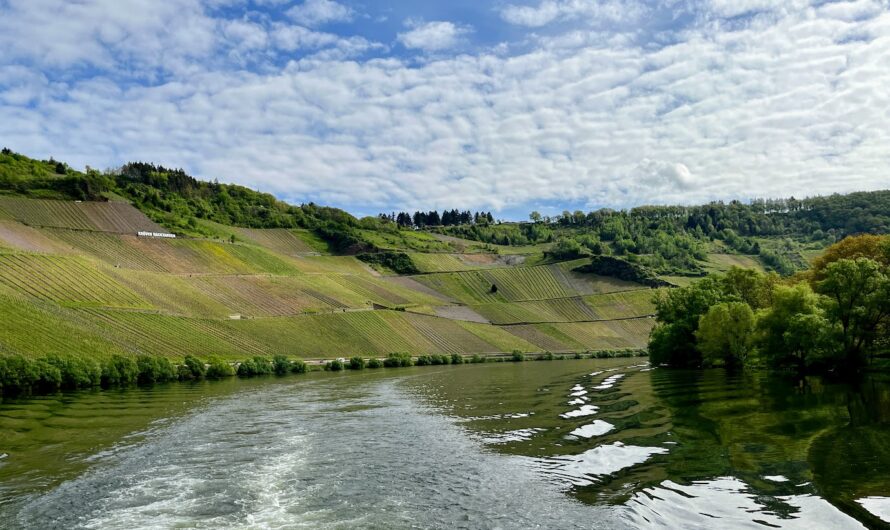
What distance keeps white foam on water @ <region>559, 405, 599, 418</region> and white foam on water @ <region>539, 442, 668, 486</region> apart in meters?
12.2

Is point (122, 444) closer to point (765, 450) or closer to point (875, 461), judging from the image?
point (765, 450)

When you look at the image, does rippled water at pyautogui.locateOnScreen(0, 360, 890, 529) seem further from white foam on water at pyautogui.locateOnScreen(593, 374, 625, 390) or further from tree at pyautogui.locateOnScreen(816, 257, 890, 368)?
white foam on water at pyautogui.locateOnScreen(593, 374, 625, 390)

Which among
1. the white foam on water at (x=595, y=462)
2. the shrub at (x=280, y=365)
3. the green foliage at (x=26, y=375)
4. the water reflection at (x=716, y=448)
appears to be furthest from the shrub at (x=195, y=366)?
the white foam on water at (x=595, y=462)

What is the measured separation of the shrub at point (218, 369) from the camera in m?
86.5

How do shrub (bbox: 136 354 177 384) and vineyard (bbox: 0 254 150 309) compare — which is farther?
vineyard (bbox: 0 254 150 309)

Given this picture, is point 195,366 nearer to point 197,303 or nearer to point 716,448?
point 197,303

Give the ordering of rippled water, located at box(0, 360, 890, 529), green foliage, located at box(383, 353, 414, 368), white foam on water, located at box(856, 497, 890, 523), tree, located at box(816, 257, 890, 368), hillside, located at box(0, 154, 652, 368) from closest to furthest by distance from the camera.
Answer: white foam on water, located at box(856, 497, 890, 523), rippled water, located at box(0, 360, 890, 529), tree, located at box(816, 257, 890, 368), hillside, located at box(0, 154, 652, 368), green foliage, located at box(383, 353, 414, 368)

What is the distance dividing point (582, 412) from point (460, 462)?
1841 centimetres

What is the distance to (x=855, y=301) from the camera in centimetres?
6456

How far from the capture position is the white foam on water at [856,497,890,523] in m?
19.1

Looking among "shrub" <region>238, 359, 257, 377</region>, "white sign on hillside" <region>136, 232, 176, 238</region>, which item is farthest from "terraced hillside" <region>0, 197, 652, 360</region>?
"shrub" <region>238, 359, 257, 377</region>

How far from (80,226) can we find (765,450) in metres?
162

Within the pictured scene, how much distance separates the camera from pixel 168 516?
22391 mm

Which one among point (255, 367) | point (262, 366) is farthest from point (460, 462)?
point (262, 366)
